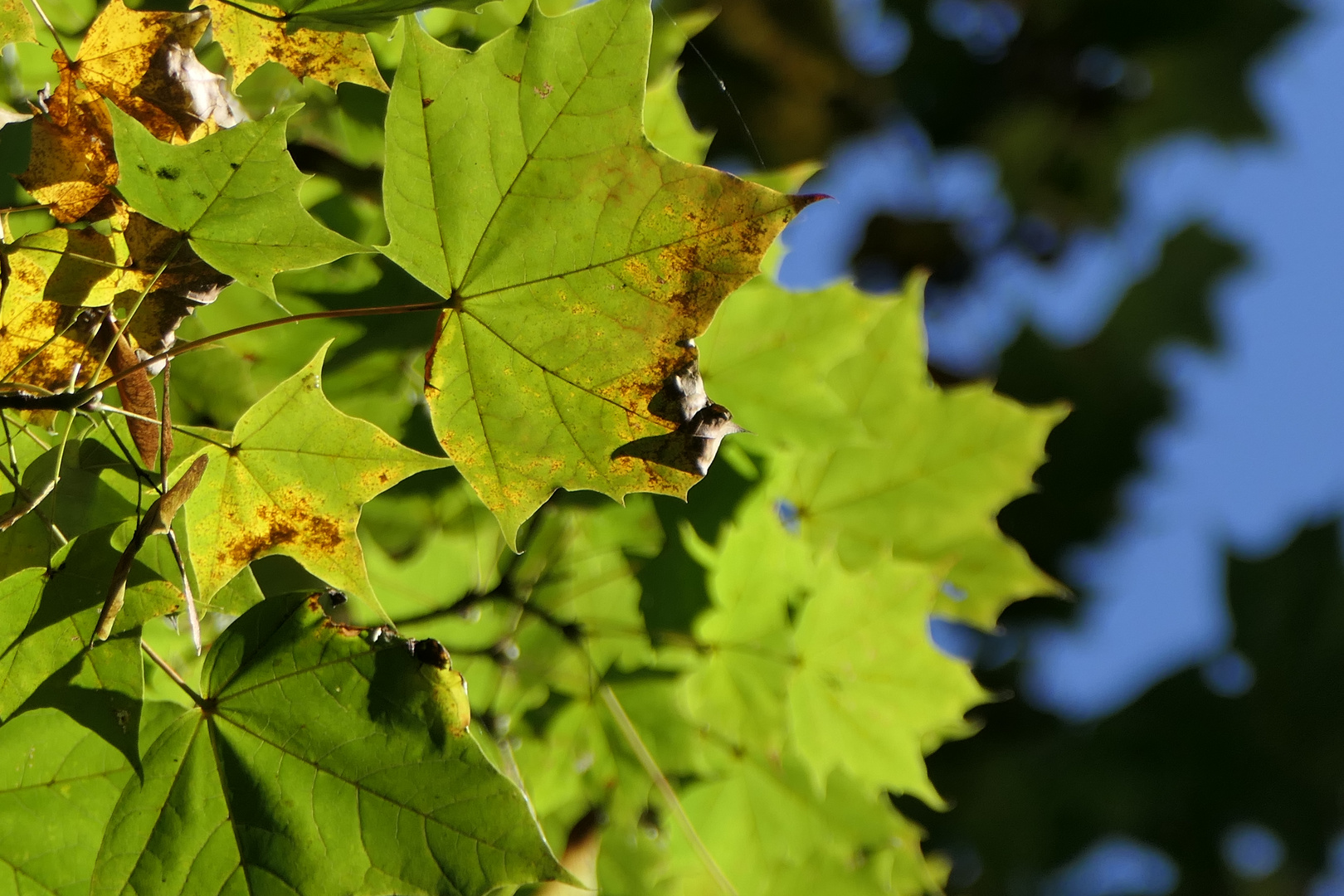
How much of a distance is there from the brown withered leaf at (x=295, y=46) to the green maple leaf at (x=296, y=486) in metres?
0.20

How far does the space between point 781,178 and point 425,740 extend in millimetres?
586

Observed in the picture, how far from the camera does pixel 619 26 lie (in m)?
0.52

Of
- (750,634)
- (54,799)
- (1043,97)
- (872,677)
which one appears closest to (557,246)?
(54,799)

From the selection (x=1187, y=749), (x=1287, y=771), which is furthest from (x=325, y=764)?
(x=1287, y=771)

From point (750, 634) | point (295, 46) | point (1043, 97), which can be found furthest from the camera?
point (1043, 97)

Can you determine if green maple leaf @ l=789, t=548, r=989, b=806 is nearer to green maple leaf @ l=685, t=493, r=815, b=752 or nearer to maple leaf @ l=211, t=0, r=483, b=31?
green maple leaf @ l=685, t=493, r=815, b=752

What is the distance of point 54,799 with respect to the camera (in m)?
0.57

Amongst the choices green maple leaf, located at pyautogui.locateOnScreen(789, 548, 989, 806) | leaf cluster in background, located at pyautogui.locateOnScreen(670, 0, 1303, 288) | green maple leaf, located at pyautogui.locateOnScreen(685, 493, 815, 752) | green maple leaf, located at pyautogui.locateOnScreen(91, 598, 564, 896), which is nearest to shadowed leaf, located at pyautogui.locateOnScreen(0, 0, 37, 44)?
green maple leaf, located at pyautogui.locateOnScreen(91, 598, 564, 896)

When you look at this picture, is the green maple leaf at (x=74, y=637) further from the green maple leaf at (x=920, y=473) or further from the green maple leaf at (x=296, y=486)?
the green maple leaf at (x=920, y=473)

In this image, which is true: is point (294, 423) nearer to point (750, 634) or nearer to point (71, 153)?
point (71, 153)

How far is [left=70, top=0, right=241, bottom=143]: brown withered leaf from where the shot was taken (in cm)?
59

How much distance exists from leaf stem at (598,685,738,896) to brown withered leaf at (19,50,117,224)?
64cm

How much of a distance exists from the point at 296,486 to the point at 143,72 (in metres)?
0.25

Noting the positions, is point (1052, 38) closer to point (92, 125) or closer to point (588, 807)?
point (588, 807)
